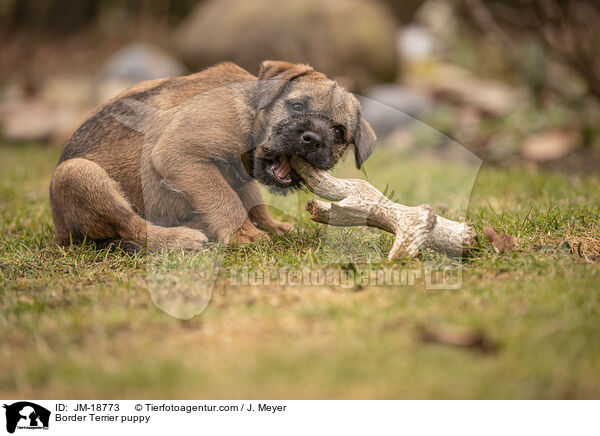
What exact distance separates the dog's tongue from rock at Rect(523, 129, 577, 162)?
5066mm

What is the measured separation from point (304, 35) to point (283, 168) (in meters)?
7.76

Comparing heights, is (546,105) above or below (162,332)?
above

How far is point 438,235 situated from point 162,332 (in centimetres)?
184

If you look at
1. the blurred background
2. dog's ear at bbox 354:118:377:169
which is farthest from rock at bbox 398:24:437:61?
dog's ear at bbox 354:118:377:169

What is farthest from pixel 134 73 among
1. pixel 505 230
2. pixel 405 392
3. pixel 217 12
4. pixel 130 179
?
pixel 405 392

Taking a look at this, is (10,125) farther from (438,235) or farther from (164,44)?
(438,235)

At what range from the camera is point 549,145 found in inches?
308

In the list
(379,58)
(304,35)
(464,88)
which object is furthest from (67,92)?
(464,88)

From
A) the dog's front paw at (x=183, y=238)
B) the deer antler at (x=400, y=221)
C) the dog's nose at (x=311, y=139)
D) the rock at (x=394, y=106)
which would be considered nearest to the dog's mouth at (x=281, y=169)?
the dog's nose at (x=311, y=139)

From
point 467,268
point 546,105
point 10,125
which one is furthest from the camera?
point 10,125

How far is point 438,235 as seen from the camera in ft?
11.4

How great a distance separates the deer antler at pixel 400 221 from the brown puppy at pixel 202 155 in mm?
441
